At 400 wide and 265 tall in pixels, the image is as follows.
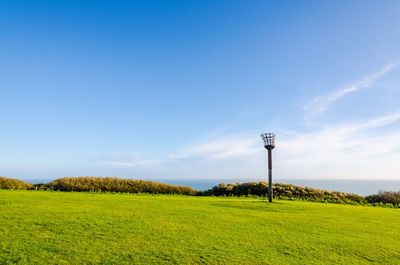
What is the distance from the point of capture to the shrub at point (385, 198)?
34.5 meters

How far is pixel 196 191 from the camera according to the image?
32.8 m

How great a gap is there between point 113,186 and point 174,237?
21.5 meters

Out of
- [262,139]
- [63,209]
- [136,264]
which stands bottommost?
[136,264]

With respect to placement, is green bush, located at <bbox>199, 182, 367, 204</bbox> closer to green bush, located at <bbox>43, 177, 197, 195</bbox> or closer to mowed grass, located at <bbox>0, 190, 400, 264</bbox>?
green bush, located at <bbox>43, 177, 197, 195</bbox>

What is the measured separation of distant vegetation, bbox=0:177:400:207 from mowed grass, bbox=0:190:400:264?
1513cm

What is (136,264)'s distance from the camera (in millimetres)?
7562

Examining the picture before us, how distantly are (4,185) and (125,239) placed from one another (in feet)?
70.4

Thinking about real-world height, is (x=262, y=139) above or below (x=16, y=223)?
above

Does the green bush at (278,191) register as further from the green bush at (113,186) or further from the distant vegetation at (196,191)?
the green bush at (113,186)

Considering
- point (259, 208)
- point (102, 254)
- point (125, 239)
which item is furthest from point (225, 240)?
point (259, 208)

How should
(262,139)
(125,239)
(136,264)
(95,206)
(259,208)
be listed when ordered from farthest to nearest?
(262,139) < (259,208) < (95,206) < (125,239) < (136,264)

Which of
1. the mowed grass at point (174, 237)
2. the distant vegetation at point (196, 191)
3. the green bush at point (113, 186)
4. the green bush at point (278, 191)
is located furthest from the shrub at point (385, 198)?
the mowed grass at point (174, 237)

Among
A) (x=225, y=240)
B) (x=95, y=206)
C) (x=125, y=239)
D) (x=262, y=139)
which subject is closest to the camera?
(x=125, y=239)

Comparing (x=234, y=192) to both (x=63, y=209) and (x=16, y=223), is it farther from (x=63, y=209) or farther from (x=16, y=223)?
(x=16, y=223)
